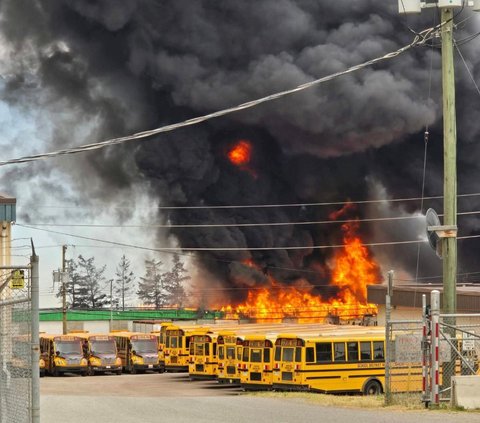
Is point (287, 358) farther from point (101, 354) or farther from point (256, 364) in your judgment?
point (101, 354)

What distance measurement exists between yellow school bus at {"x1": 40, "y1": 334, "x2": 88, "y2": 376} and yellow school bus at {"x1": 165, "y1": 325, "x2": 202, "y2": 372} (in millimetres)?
5164

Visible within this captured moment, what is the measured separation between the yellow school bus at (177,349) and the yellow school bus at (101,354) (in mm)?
3837

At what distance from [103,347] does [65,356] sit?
2.06 metres

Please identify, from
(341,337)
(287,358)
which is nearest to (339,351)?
(341,337)

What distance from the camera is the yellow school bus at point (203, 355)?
42906 millimetres

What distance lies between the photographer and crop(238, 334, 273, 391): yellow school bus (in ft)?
118

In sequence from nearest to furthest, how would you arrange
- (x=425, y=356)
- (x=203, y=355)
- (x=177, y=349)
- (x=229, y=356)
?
1. (x=425, y=356)
2. (x=229, y=356)
3. (x=203, y=355)
4. (x=177, y=349)

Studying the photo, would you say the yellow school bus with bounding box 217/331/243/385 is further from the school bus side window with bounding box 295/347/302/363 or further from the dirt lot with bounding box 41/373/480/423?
the dirt lot with bounding box 41/373/480/423

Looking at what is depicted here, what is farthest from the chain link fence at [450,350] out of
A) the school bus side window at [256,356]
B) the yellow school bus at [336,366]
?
the school bus side window at [256,356]

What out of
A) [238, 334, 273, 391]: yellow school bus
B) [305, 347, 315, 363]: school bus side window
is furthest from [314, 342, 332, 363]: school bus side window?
[238, 334, 273, 391]: yellow school bus

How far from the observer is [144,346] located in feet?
169

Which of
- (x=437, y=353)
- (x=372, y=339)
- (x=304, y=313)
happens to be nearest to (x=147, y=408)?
(x=437, y=353)

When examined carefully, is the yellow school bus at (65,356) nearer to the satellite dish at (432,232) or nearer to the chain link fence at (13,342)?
the chain link fence at (13,342)

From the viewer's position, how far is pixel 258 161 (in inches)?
2798
